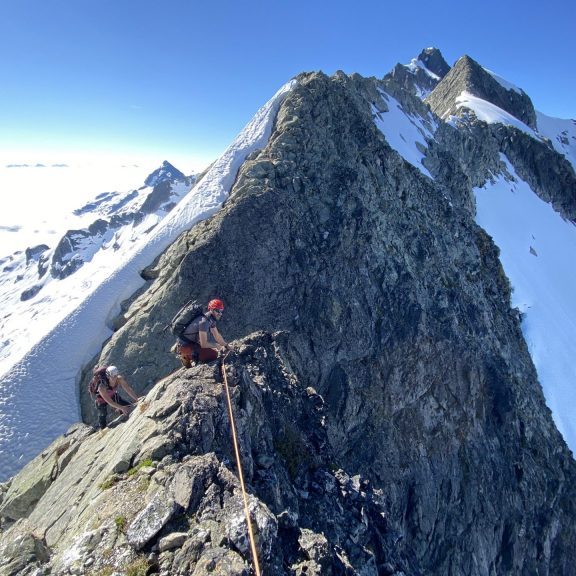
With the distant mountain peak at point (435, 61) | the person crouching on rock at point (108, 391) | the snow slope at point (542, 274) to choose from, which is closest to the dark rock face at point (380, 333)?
the person crouching on rock at point (108, 391)

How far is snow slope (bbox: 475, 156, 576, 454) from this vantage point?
40.8 m

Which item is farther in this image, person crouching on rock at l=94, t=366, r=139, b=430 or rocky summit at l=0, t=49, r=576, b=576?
person crouching on rock at l=94, t=366, r=139, b=430

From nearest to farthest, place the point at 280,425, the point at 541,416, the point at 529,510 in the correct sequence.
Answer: the point at 280,425 → the point at 529,510 → the point at 541,416

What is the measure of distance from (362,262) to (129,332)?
1408 cm

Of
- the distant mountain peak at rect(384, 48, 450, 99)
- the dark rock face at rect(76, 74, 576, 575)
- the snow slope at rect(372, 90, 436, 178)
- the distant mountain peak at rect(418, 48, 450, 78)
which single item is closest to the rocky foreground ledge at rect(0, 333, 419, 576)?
the dark rock face at rect(76, 74, 576, 575)

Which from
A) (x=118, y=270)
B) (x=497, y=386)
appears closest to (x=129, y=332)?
(x=118, y=270)

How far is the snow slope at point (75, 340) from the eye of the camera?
19.0 meters

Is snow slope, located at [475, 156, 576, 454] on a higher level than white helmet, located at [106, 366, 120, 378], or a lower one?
→ higher

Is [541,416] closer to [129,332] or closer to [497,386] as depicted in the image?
[497,386]

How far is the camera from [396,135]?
47438mm

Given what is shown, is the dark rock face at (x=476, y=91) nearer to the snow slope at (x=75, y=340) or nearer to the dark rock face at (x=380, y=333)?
the dark rock face at (x=380, y=333)

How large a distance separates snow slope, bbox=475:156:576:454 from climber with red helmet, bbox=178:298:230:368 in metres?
39.0

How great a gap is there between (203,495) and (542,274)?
2440 inches

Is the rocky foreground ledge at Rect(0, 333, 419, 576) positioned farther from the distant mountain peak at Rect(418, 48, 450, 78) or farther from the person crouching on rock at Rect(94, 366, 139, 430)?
the distant mountain peak at Rect(418, 48, 450, 78)
